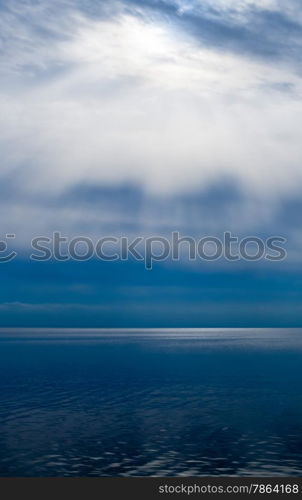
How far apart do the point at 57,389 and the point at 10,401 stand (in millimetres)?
17113

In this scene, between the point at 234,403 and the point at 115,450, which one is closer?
the point at 115,450

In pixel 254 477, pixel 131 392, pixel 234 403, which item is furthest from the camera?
pixel 131 392

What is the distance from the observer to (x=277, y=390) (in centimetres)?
9594

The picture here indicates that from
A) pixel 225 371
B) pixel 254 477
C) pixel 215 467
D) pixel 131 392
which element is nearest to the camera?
pixel 254 477

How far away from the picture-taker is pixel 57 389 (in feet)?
317

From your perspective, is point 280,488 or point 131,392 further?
point 131,392

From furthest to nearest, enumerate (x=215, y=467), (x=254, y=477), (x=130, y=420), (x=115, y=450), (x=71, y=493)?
1. (x=130, y=420)
2. (x=115, y=450)
3. (x=215, y=467)
4. (x=254, y=477)
5. (x=71, y=493)

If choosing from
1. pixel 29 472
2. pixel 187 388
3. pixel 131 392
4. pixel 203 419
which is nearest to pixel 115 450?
pixel 29 472

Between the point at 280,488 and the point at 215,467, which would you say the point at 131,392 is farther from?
the point at 280,488

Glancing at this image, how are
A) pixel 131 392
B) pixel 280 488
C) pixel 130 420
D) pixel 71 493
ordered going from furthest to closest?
1. pixel 131 392
2. pixel 130 420
3. pixel 71 493
4. pixel 280 488

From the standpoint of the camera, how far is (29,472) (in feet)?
137

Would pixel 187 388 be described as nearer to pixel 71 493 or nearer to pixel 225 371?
pixel 225 371

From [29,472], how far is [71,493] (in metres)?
7.45

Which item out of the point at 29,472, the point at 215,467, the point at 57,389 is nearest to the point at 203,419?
the point at 215,467
